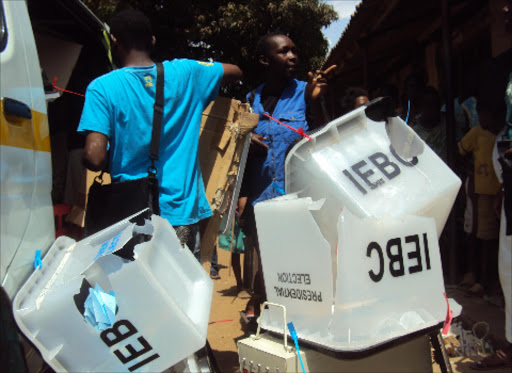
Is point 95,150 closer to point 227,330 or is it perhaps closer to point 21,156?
point 21,156

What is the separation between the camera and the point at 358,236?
1.68m

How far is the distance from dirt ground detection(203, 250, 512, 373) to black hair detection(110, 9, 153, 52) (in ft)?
4.18

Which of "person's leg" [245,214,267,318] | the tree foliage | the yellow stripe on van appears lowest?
"person's leg" [245,214,267,318]

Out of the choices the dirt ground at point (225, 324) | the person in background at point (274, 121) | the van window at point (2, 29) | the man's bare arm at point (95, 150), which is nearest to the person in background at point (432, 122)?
the person in background at point (274, 121)

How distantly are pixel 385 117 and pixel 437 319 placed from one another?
873 mm

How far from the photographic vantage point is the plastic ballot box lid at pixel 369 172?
184 centimetres

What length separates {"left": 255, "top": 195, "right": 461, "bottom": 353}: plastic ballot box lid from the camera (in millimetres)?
1656

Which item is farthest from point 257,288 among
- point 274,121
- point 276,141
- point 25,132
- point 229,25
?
point 229,25

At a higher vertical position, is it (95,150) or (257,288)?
(95,150)

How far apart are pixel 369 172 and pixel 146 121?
3.54 ft

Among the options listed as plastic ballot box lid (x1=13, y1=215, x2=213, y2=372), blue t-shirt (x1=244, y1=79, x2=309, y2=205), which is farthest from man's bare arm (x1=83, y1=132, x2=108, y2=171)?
blue t-shirt (x1=244, y1=79, x2=309, y2=205)

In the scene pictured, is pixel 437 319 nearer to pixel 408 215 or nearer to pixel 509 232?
pixel 408 215

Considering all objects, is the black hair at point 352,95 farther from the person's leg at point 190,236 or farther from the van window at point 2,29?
the van window at point 2,29

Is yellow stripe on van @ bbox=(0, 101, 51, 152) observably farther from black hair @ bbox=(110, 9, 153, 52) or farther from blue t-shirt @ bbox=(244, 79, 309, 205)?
blue t-shirt @ bbox=(244, 79, 309, 205)
